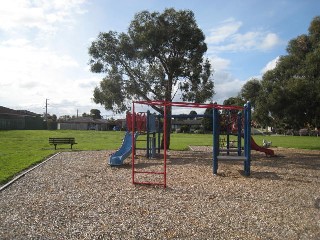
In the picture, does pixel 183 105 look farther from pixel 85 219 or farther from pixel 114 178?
pixel 85 219

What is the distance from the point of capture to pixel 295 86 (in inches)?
884

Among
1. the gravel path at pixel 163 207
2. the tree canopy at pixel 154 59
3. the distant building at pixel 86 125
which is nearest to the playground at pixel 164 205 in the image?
the gravel path at pixel 163 207

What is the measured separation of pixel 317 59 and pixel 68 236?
18955 mm

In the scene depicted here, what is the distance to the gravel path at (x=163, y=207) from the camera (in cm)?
596

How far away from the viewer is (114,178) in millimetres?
11586

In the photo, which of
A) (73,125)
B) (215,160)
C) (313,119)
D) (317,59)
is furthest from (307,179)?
(73,125)

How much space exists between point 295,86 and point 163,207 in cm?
1731

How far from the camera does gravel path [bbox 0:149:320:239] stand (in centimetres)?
596

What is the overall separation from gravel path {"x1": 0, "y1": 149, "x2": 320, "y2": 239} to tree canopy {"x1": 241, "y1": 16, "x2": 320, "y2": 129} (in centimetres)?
1119

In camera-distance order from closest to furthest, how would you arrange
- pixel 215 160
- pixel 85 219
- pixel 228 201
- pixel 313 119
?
pixel 85 219
pixel 228 201
pixel 215 160
pixel 313 119

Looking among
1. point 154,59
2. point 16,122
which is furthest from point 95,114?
point 154,59

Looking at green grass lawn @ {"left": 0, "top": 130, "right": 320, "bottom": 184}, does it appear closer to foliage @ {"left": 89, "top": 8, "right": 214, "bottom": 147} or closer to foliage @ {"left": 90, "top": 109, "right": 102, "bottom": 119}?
foliage @ {"left": 89, "top": 8, "right": 214, "bottom": 147}

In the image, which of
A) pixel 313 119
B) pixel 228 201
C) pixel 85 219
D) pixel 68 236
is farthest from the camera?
pixel 313 119

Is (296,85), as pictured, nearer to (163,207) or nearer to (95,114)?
(163,207)
